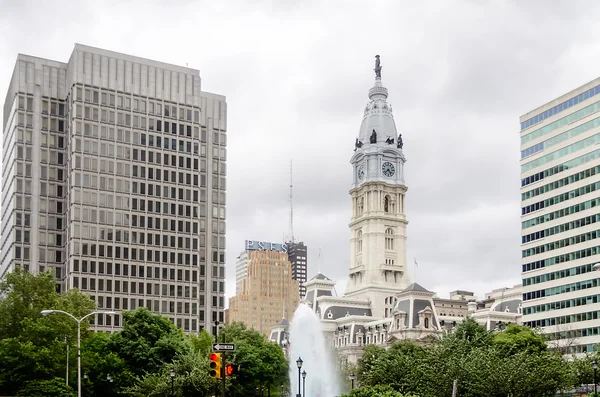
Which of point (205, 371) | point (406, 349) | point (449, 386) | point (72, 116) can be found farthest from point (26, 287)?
point (72, 116)

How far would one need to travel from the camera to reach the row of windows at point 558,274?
11378 centimetres

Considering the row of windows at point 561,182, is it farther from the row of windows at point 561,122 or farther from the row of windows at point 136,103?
the row of windows at point 136,103

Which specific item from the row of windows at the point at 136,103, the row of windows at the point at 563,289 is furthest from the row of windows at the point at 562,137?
the row of windows at the point at 136,103

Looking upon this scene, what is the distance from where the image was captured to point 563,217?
117375 millimetres

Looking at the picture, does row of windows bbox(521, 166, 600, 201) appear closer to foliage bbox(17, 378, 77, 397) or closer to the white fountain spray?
the white fountain spray

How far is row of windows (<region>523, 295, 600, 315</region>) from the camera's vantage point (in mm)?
113188

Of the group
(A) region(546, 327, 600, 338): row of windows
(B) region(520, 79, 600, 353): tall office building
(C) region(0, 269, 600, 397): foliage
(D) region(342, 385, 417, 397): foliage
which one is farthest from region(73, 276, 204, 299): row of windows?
(D) region(342, 385, 417, 397): foliage

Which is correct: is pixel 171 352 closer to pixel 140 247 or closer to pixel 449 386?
pixel 449 386

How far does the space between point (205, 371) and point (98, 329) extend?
207 feet

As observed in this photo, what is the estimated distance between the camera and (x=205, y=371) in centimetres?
7844

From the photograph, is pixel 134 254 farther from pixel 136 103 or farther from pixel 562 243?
pixel 562 243

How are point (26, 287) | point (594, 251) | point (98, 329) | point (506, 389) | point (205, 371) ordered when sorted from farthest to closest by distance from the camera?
point (98, 329) → point (594, 251) → point (26, 287) → point (205, 371) → point (506, 389)

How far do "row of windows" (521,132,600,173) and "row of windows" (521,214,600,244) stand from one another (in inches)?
352

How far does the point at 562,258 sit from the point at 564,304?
5954 millimetres
